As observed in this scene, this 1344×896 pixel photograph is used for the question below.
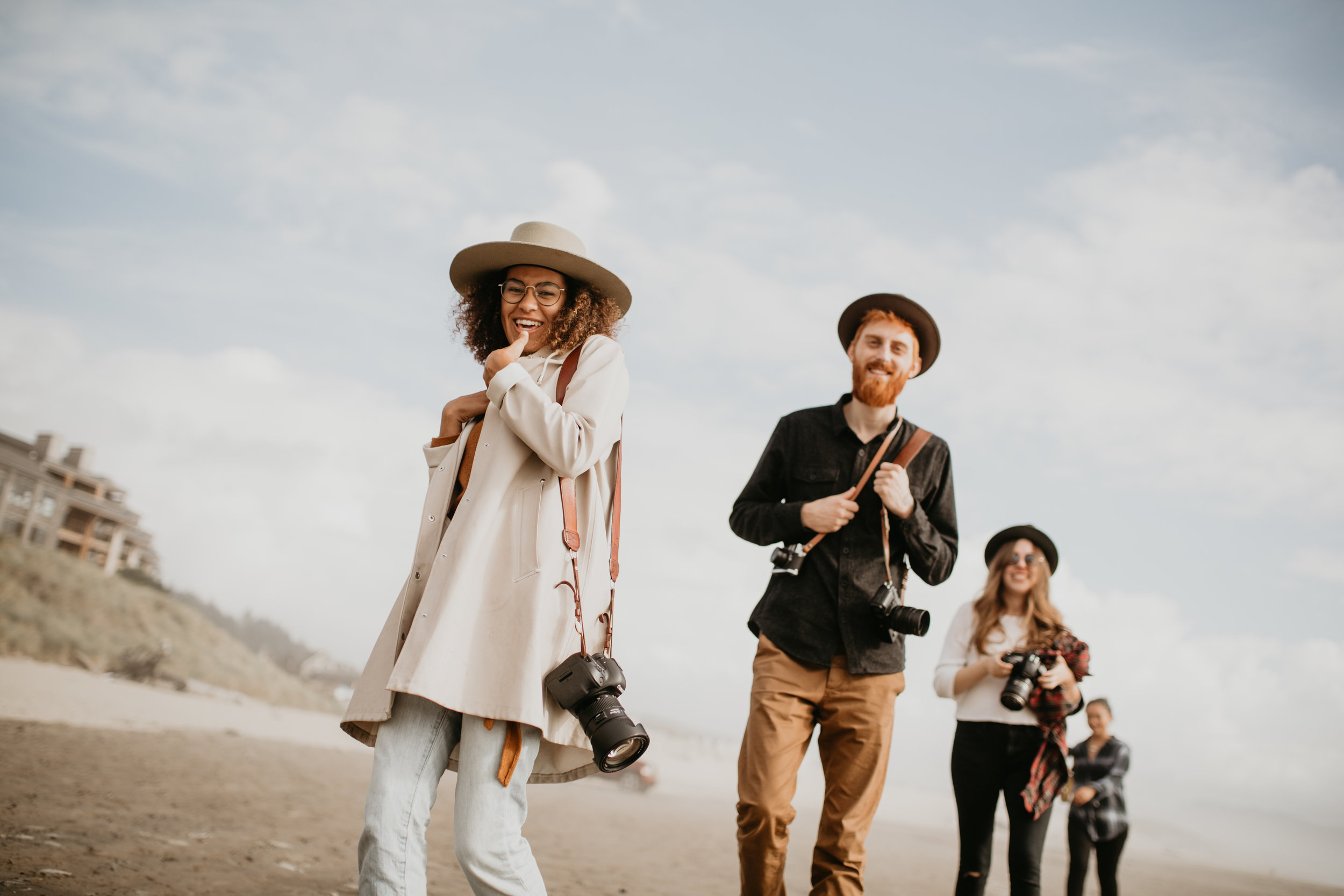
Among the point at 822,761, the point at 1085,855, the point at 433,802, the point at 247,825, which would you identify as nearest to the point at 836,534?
the point at 822,761

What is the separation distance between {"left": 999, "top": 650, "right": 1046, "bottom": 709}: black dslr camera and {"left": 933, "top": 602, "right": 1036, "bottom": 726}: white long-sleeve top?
0.05 meters

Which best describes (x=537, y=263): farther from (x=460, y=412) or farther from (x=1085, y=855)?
(x=1085, y=855)

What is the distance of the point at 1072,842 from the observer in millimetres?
7176

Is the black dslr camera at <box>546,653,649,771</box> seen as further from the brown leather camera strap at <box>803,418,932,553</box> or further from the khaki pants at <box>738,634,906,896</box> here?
the brown leather camera strap at <box>803,418,932,553</box>

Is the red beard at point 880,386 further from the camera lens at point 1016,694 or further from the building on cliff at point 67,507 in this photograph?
the building on cliff at point 67,507

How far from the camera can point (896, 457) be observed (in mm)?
3832

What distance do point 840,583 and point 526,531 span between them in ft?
4.64

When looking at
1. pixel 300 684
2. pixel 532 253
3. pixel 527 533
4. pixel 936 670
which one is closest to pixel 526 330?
pixel 532 253

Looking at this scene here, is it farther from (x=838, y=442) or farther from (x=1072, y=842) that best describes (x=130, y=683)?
(x=838, y=442)

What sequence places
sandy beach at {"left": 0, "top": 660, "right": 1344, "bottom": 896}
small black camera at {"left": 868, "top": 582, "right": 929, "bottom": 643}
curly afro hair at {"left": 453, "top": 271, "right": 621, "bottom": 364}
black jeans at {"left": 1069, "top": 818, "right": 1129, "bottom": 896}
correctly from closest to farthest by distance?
1. curly afro hair at {"left": 453, "top": 271, "right": 621, "bottom": 364}
2. small black camera at {"left": 868, "top": 582, "right": 929, "bottom": 643}
3. sandy beach at {"left": 0, "top": 660, "right": 1344, "bottom": 896}
4. black jeans at {"left": 1069, "top": 818, "right": 1129, "bottom": 896}

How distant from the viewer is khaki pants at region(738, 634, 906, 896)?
131 inches

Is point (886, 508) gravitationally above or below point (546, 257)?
below

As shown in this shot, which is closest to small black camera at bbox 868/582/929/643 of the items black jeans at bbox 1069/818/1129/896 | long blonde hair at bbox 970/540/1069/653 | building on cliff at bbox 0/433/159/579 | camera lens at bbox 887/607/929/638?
camera lens at bbox 887/607/929/638

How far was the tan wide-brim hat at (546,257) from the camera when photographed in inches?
127
